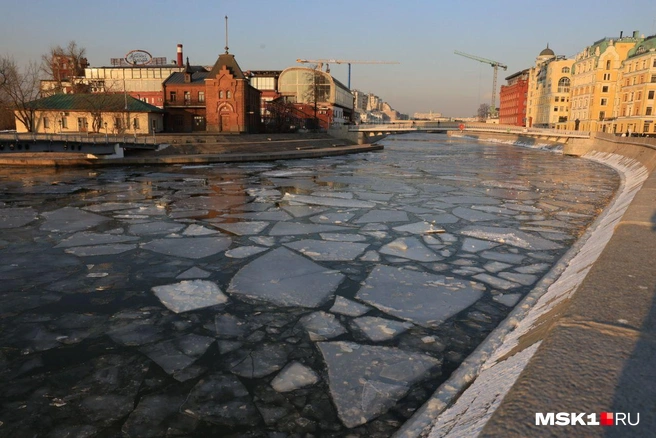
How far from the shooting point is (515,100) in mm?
105625

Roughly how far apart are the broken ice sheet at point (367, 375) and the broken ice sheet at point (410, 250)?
2.58m

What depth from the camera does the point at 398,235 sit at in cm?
724

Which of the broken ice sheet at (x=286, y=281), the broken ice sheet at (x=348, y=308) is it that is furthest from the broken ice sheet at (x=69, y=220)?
the broken ice sheet at (x=348, y=308)

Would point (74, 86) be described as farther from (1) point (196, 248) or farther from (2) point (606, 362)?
(2) point (606, 362)

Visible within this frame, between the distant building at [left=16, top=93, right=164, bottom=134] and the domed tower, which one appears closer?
the distant building at [left=16, top=93, right=164, bottom=134]

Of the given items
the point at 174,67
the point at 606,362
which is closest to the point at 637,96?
the point at 174,67

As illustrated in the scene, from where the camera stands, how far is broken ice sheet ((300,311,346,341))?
150 inches

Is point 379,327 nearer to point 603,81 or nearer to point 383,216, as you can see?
point 383,216

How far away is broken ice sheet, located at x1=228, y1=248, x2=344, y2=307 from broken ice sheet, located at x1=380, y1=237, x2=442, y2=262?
118 cm

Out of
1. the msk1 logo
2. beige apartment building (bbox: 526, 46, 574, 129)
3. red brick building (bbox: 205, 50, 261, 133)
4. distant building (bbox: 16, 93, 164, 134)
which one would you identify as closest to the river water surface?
the msk1 logo

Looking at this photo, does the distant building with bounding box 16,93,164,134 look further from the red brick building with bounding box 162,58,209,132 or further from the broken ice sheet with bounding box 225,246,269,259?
the broken ice sheet with bounding box 225,246,269,259

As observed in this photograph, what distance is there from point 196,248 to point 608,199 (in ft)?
34.5

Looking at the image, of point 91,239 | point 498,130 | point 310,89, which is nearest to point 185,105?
point 310,89

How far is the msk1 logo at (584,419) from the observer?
5.63 ft
